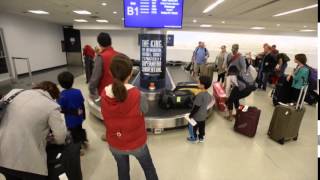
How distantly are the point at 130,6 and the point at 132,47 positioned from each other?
11.0 meters

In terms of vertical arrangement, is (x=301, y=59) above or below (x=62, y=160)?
above

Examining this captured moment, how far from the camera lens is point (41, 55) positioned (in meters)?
10.8

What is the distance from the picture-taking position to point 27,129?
57.7 inches

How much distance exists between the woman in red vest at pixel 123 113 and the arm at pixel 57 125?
13.9 inches

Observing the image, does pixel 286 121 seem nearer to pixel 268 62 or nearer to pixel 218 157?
pixel 218 157

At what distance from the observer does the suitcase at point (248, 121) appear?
3.59 meters

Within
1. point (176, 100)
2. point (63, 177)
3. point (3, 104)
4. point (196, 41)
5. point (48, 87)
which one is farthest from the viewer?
point (196, 41)

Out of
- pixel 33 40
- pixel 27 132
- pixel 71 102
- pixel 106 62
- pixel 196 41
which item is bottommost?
pixel 71 102

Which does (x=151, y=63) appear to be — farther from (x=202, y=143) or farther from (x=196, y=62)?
(x=196, y=62)

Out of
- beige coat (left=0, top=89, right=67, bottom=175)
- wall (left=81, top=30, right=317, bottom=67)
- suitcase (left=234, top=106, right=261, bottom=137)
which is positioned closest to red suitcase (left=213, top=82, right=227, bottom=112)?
suitcase (left=234, top=106, right=261, bottom=137)

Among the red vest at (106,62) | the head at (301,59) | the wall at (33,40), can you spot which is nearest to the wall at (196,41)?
the wall at (33,40)

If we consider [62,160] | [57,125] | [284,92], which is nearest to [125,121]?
[57,125]

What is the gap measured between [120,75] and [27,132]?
0.82m

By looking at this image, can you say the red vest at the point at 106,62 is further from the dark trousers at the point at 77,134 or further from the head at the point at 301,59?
the head at the point at 301,59
